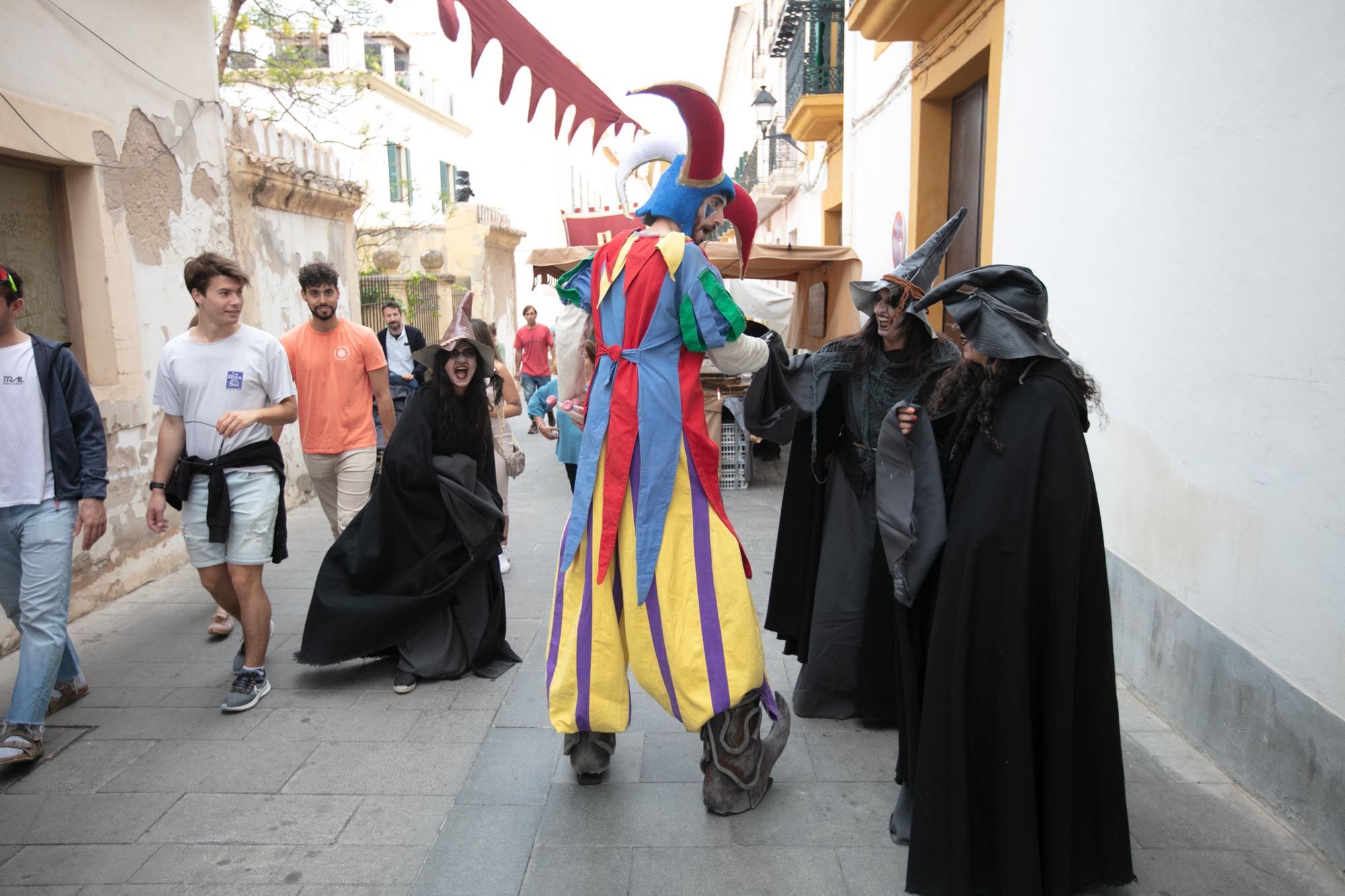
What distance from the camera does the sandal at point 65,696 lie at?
4.02 m

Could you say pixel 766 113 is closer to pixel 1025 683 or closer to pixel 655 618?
pixel 655 618

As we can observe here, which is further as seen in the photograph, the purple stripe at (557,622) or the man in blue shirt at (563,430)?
the man in blue shirt at (563,430)

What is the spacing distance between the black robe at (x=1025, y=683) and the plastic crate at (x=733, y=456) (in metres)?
6.41

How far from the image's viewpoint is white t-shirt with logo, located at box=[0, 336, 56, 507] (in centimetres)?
348

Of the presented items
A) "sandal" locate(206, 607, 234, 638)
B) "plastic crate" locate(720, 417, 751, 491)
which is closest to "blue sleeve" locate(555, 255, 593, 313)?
"sandal" locate(206, 607, 234, 638)

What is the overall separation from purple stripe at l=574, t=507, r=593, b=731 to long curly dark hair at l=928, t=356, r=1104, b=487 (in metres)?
1.09

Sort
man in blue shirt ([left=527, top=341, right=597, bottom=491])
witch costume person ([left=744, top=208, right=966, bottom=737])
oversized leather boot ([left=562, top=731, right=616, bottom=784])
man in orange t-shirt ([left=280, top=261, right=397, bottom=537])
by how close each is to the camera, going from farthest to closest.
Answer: man in blue shirt ([left=527, top=341, right=597, bottom=491]), man in orange t-shirt ([left=280, top=261, right=397, bottom=537]), oversized leather boot ([left=562, top=731, right=616, bottom=784]), witch costume person ([left=744, top=208, right=966, bottom=737])

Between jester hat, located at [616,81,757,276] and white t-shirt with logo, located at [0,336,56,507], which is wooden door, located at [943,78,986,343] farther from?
white t-shirt with logo, located at [0,336,56,507]

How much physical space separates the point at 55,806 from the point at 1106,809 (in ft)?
10.8

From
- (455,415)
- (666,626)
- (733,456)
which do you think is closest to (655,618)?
(666,626)

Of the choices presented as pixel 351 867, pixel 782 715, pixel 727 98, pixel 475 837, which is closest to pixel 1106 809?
pixel 782 715

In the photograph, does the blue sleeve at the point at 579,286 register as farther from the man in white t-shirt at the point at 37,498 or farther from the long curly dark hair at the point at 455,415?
the man in white t-shirt at the point at 37,498

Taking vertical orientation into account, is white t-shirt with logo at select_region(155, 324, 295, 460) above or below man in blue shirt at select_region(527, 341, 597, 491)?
above

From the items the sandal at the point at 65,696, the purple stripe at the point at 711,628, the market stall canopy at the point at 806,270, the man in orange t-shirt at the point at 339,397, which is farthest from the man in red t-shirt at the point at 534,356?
the purple stripe at the point at 711,628
